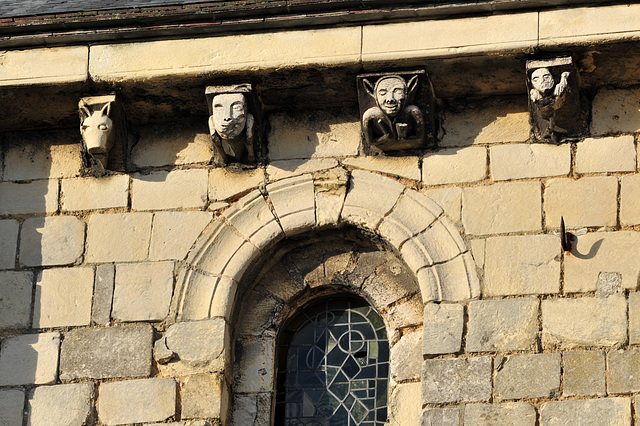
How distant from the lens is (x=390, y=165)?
8422mm

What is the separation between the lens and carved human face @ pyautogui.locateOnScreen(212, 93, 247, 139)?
8.30 metres

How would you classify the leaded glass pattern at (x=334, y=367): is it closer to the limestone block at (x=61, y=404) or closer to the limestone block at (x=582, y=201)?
the limestone block at (x=61, y=404)

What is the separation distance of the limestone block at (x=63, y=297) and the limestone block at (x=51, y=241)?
9 centimetres

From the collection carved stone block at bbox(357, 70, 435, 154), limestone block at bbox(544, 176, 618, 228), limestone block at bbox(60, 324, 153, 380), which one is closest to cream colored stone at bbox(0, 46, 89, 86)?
limestone block at bbox(60, 324, 153, 380)

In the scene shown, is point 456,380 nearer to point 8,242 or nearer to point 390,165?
point 390,165

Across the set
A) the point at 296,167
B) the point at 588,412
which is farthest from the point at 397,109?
the point at 588,412

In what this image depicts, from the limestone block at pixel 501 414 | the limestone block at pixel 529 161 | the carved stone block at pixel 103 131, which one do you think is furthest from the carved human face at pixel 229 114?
the limestone block at pixel 501 414

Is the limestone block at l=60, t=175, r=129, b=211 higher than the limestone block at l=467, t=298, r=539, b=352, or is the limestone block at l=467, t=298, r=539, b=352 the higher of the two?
the limestone block at l=60, t=175, r=129, b=211

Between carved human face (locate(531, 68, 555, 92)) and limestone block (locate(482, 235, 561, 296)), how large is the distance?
0.87m

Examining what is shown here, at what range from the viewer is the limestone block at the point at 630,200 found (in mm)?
7969

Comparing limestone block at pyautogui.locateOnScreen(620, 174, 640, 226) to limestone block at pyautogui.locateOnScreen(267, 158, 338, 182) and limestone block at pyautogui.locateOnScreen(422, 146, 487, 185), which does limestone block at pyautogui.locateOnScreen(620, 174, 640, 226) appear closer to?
limestone block at pyautogui.locateOnScreen(422, 146, 487, 185)

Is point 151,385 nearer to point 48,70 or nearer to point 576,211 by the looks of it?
point 48,70

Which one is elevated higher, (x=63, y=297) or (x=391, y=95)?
(x=391, y=95)

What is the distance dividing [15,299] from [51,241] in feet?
1.40
